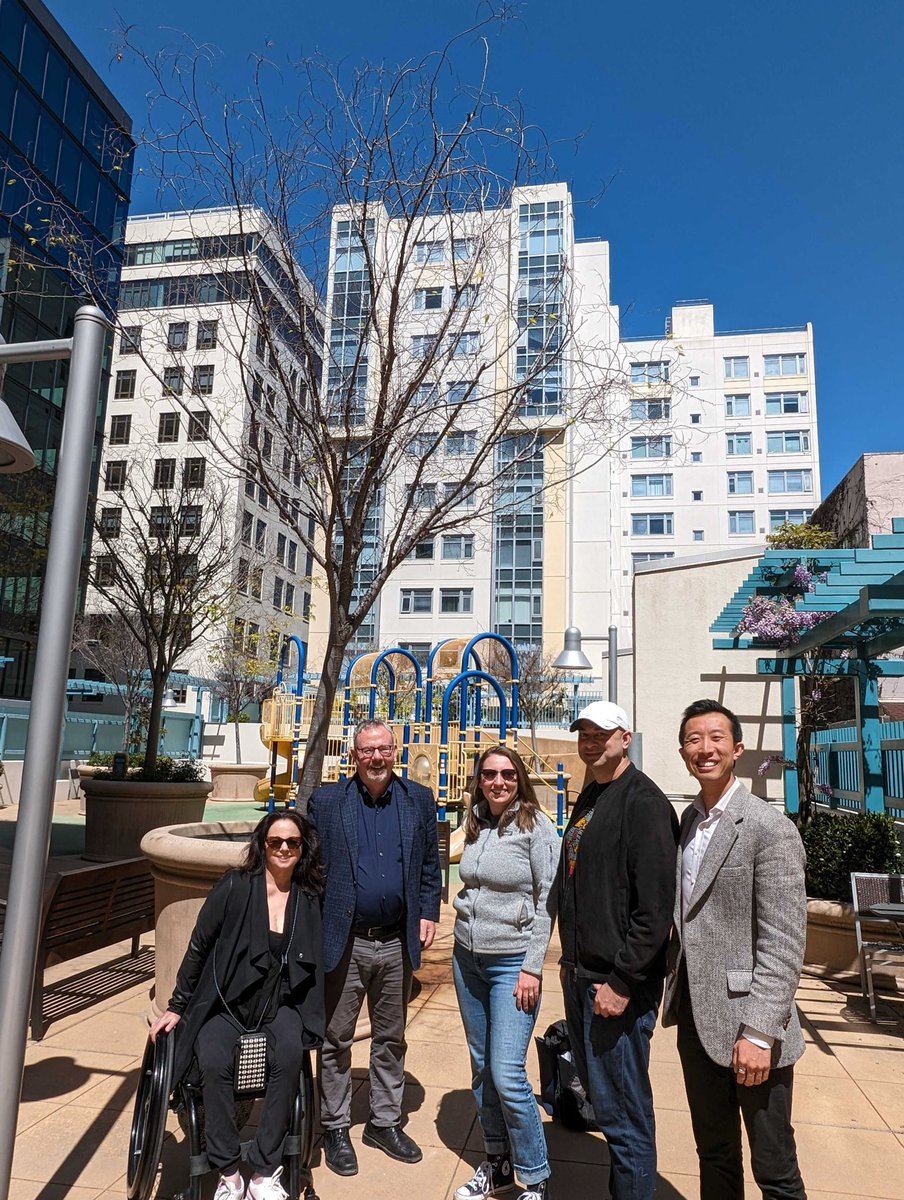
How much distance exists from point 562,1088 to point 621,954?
Answer: 5.32ft

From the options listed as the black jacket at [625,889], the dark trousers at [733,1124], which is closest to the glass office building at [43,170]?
the black jacket at [625,889]

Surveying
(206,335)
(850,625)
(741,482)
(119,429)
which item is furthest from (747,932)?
(741,482)

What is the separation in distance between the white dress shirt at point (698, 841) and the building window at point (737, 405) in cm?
6083

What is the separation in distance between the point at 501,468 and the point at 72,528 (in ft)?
14.3

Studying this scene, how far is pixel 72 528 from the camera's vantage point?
2928 millimetres

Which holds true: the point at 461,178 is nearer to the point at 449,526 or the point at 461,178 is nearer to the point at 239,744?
the point at 449,526

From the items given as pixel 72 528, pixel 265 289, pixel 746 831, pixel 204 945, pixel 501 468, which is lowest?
pixel 204 945

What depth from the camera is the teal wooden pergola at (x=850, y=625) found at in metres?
7.10

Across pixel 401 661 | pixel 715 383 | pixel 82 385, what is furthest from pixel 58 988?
pixel 715 383

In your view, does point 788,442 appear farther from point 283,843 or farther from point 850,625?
point 283,843

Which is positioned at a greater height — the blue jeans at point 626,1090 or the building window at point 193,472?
the building window at point 193,472

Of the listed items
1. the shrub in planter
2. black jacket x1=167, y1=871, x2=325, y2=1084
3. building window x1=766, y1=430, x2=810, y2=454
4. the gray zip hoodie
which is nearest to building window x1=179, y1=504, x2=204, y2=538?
the shrub in planter

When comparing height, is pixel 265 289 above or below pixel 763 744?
above

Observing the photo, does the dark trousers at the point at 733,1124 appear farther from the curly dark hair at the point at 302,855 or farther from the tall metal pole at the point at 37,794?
the tall metal pole at the point at 37,794
